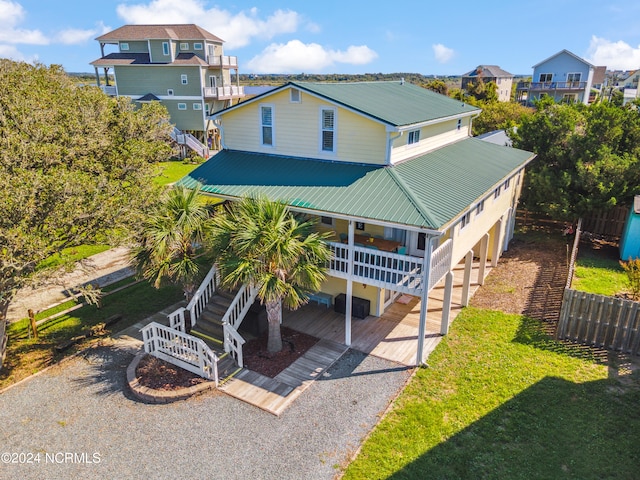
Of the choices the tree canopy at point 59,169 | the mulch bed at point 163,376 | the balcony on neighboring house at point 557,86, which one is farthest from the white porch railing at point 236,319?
the balcony on neighboring house at point 557,86

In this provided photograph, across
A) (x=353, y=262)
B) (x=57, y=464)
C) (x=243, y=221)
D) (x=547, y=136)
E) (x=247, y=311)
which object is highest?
(x=547, y=136)

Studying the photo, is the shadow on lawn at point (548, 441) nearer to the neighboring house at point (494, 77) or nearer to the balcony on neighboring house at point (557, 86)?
the balcony on neighboring house at point (557, 86)

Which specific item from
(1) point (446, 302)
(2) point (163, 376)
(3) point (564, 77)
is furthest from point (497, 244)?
(3) point (564, 77)

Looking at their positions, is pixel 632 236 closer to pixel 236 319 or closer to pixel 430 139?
pixel 430 139

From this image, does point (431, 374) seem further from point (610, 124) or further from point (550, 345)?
point (610, 124)

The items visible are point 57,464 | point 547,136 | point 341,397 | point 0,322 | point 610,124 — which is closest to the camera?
point 57,464

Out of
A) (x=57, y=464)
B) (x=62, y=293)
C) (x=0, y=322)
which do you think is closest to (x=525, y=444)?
(x=57, y=464)
